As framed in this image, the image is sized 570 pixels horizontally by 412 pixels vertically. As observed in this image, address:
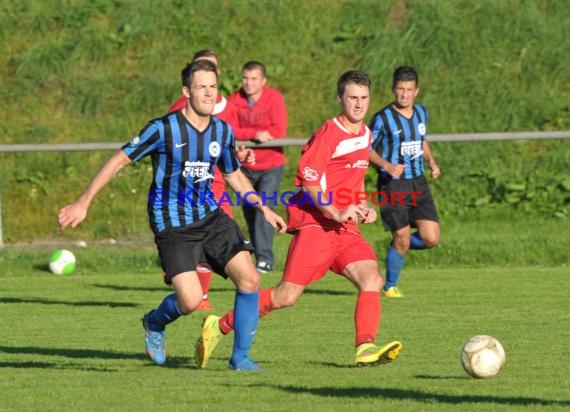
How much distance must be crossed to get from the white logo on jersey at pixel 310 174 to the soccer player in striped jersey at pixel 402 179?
355 centimetres

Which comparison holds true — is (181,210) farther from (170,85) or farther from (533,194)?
(170,85)

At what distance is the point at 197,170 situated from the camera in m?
8.23

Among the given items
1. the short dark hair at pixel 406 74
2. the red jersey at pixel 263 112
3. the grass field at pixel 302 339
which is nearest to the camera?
the grass field at pixel 302 339

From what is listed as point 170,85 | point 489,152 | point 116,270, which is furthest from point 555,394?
point 170,85

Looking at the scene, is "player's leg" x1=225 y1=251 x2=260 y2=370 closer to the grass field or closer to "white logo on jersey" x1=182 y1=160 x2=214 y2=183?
the grass field

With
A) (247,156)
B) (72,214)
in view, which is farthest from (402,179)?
(72,214)

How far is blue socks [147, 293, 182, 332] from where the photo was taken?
8.34m

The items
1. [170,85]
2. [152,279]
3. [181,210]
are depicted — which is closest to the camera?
[181,210]

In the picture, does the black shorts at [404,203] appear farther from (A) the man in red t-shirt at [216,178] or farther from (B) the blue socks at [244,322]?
(B) the blue socks at [244,322]

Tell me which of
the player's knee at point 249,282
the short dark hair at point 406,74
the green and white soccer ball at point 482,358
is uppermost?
the short dark hair at point 406,74

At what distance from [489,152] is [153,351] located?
8725mm

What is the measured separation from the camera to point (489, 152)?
16.4m

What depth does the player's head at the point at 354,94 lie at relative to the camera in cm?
859

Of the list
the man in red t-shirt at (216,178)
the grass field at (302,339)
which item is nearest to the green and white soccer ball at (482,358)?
the grass field at (302,339)
